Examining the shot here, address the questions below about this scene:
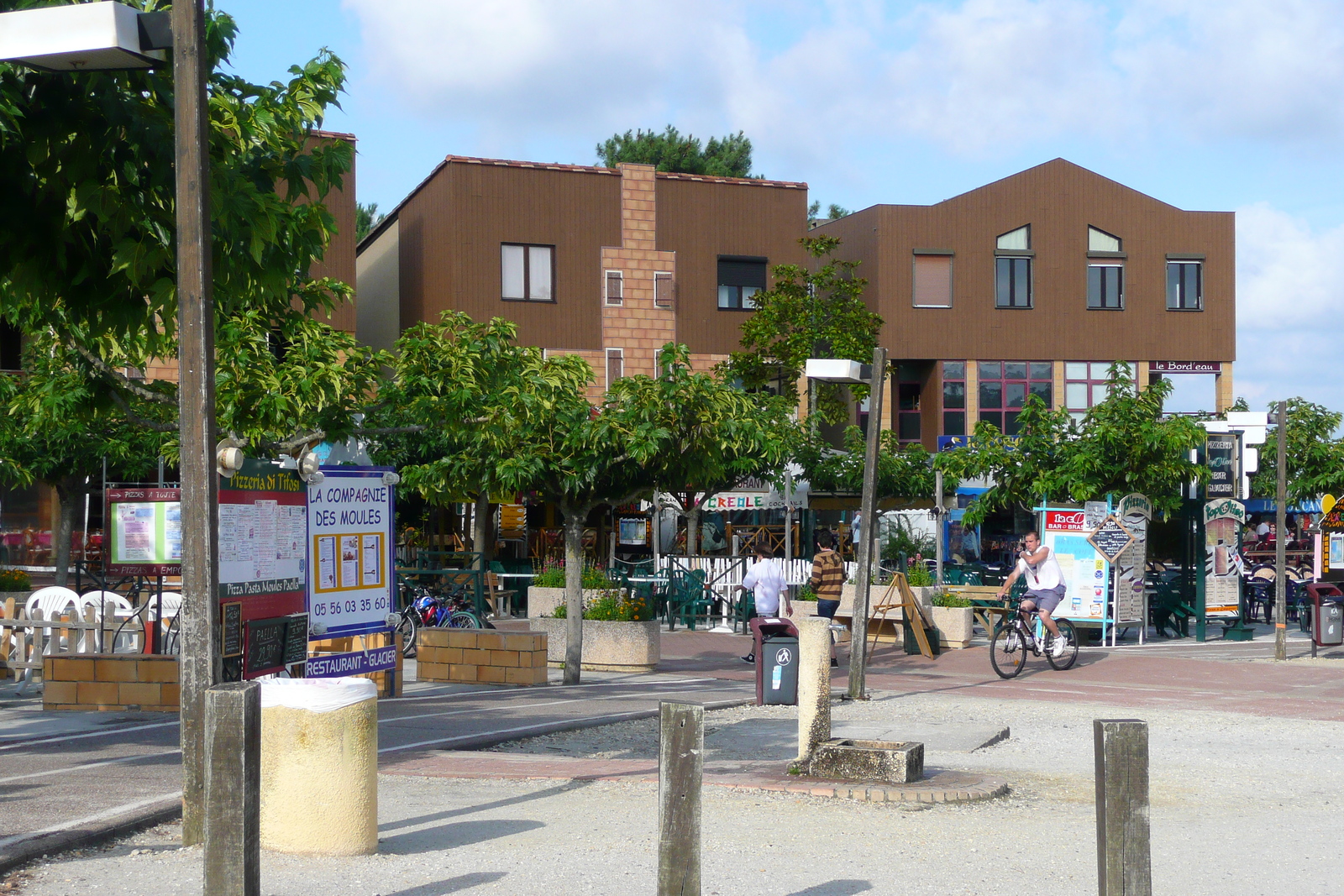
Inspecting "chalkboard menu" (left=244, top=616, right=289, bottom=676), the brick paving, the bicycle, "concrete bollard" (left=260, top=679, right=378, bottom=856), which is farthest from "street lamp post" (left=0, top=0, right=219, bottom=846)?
the bicycle

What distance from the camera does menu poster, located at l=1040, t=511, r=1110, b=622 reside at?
20.3 metres

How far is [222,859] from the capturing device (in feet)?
16.0

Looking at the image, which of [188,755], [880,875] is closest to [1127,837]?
[880,875]

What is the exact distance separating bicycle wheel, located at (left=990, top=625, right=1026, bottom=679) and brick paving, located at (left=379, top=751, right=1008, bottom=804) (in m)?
7.64

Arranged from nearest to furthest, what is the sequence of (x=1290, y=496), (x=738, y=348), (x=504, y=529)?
1. (x=1290, y=496)
2. (x=504, y=529)
3. (x=738, y=348)

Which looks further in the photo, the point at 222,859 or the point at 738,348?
the point at 738,348

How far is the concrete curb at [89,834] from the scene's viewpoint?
19.7 feet

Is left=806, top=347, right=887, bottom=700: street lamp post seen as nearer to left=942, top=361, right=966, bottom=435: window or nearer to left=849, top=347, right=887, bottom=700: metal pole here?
left=849, top=347, right=887, bottom=700: metal pole

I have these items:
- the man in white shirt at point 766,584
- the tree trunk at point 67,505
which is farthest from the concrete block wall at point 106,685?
the tree trunk at point 67,505

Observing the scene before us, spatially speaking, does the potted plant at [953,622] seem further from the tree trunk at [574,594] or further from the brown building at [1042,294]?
the brown building at [1042,294]

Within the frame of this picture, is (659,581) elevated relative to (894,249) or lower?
lower

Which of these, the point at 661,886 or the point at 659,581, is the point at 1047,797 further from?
the point at 659,581

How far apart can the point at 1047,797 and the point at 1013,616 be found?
343 inches

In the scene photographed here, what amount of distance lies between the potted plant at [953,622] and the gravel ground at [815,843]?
986cm
